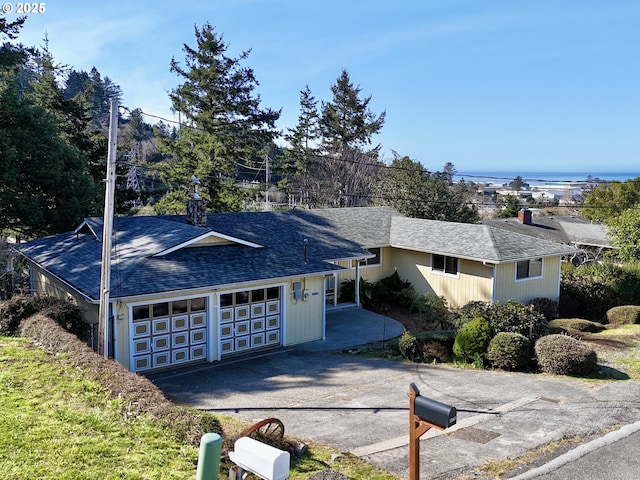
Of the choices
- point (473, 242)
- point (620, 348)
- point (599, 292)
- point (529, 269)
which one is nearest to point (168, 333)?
point (473, 242)

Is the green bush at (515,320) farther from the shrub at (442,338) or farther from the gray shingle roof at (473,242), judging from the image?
the gray shingle roof at (473,242)

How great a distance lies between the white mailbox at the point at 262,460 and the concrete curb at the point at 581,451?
401 centimetres

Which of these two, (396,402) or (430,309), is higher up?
(396,402)

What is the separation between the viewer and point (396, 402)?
1211 centimetres

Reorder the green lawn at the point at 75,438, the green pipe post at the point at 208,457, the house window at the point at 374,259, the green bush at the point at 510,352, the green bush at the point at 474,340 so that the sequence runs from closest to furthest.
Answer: the green pipe post at the point at 208,457, the green lawn at the point at 75,438, the green bush at the point at 510,352, the green bush at the point at 474,340, the house window at the point at 374,259

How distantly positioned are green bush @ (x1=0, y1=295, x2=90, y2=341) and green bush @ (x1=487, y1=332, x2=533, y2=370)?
1204 cm

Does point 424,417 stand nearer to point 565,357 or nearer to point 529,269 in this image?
point 565,357

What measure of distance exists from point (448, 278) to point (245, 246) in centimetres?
999

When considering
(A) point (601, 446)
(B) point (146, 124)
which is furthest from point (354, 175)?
(B) point (146, 124)

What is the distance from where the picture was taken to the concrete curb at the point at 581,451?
816cm

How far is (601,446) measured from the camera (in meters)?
9.35

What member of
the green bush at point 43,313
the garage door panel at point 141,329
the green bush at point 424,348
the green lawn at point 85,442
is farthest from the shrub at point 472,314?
A: the green bush at point 43,313

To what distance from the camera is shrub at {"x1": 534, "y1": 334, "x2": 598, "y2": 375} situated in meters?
14.7

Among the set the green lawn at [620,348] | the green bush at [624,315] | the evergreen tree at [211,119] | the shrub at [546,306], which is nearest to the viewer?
the green lawn at [620,348]
